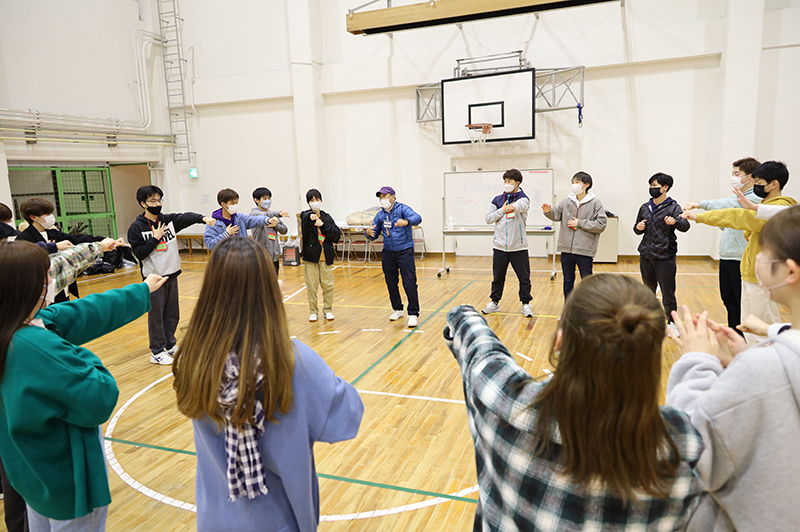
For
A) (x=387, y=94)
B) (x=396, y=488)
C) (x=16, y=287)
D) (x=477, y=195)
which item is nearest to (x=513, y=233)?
(x=396, y=488)

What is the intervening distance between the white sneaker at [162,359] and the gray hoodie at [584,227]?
4.02 metres

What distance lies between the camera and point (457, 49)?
372 inches

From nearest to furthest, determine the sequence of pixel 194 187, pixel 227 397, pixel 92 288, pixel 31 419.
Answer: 1. pixel 227 397
2. pixel 31 419
3. pixel 92 288
4. pixel 194 187

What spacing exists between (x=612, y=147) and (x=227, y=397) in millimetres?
9142

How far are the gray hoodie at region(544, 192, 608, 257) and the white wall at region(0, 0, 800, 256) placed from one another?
4.29 meters

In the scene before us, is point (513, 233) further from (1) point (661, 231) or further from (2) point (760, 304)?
(2) point (760, 304)

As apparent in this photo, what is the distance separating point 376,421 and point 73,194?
32.1 feet

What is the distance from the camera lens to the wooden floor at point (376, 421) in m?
2.41

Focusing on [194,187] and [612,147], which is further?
[194,187]

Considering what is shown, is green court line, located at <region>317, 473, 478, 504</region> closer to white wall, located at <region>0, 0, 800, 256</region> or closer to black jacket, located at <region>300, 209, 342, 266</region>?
black jacket, located at <region>300, 209, 342, 266</region>

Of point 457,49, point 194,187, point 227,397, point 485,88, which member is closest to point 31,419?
point 227,397

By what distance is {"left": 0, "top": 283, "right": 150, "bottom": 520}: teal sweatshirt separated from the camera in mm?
1362

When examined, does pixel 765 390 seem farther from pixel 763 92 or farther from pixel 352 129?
pixel 352 129

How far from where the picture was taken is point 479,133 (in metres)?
9.23
